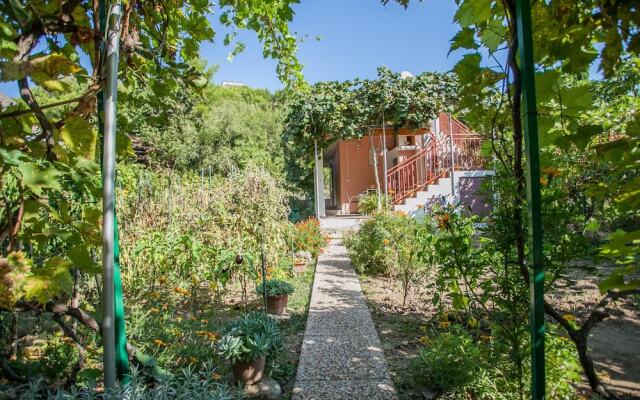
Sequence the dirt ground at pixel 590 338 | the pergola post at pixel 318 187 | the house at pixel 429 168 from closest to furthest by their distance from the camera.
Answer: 1. the dirt ground at pixel 590 338
2. the house at pixel 429 168
3. the pergola post at pixel 318 187

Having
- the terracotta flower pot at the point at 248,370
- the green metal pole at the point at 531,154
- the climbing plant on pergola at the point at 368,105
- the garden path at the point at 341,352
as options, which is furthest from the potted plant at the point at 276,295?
the climbing plant on pergola at the point at 368,105

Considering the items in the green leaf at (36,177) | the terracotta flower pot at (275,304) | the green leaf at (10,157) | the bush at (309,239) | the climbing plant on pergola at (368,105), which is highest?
the climbing plant on pergola at (368,105)

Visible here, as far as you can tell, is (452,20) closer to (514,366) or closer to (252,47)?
(514,366)

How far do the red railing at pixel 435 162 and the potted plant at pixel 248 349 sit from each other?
28.4 ft

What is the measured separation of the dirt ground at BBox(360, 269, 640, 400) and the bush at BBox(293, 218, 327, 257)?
8.39ft

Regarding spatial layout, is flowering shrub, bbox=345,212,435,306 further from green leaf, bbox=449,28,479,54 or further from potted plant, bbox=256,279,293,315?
green leaf, bbox=449,28,479,54

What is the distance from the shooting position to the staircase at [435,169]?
10992mm

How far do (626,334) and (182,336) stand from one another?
13.2ft

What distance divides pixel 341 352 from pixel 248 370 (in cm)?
87

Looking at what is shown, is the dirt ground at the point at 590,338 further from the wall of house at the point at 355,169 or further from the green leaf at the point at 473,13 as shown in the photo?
the wall of house at the point at 355,169

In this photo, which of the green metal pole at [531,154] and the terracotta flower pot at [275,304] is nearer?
the green metal pole at [531,154]

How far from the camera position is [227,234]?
17.4 feet

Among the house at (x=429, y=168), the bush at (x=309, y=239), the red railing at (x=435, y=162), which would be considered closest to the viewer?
the bush at (x=309, y=239)

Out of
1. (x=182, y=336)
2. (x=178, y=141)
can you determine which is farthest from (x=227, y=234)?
(x=178, y=141)
